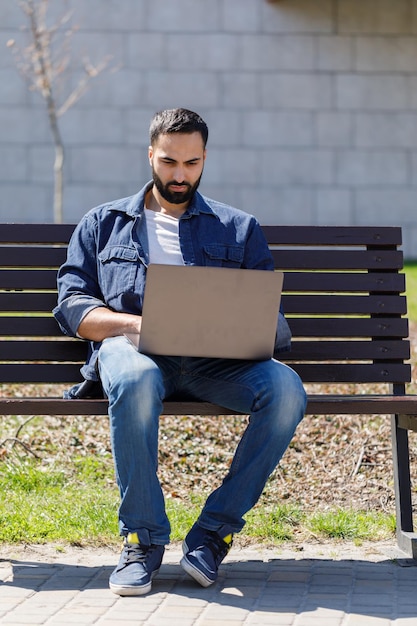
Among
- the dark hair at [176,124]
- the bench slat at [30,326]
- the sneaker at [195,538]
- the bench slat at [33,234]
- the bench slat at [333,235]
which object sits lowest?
the sneaker at [195,538]

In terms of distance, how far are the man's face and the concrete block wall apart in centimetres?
1166

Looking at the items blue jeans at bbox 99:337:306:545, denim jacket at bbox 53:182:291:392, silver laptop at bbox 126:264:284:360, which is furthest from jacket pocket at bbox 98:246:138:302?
silver laptop at bbox 126:264:284:360

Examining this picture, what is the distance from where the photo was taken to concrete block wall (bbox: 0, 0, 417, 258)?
51.1ft

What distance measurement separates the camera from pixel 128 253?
3.94 meters

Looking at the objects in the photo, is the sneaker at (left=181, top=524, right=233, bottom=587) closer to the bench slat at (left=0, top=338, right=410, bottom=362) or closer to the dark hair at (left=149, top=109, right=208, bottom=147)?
the bench slat at (left=0, top=338, right=410, bottom=362)

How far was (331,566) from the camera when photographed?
12.8 ft

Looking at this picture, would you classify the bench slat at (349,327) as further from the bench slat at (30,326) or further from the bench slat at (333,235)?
the bench slat at (30,326)

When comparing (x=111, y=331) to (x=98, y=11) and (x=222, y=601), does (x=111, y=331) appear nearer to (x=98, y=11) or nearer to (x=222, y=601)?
(x=222, y=601)

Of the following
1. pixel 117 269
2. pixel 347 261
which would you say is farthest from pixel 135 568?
pixel 347 261

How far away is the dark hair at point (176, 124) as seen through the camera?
12.9ft

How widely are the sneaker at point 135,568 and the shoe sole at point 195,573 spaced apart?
9 cm

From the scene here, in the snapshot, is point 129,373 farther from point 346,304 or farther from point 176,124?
point 346,304

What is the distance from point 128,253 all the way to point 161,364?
1.43ft

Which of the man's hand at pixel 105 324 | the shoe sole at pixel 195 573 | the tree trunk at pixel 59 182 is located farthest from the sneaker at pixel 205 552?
the tree trunk at pixel 59 182
